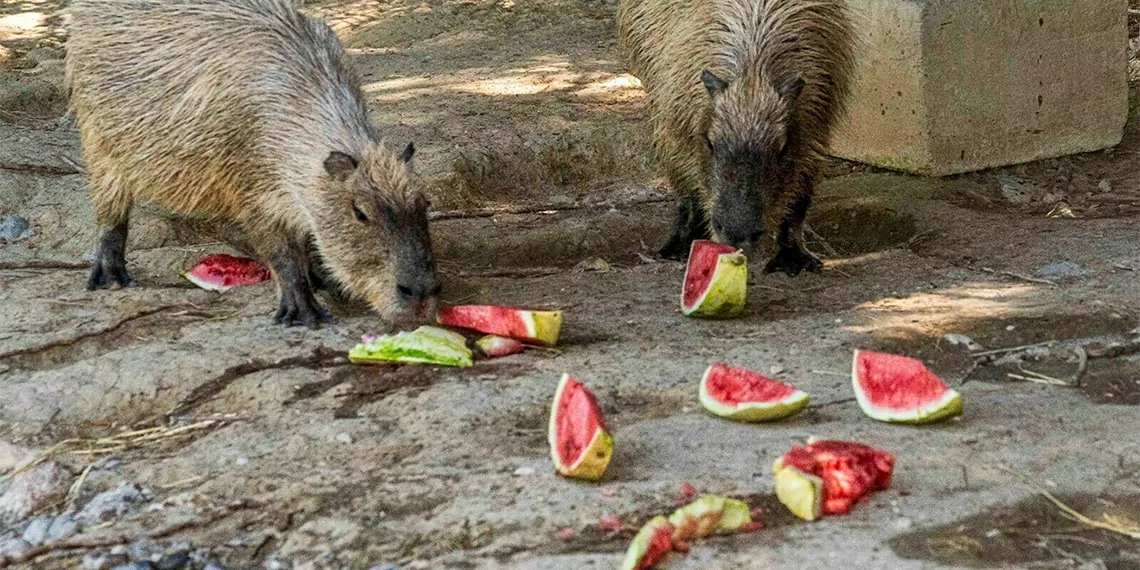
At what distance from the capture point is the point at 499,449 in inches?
177

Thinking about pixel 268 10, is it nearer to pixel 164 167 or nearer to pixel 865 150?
pixel 164 167

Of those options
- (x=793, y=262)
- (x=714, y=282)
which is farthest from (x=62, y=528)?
(x=793, y=262)

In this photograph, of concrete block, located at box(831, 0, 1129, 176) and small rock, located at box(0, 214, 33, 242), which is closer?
small rock, located at box(0, 214, 33, 242)

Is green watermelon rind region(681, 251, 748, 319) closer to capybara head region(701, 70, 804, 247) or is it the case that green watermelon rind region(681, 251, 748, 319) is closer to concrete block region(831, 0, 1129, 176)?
capybara head region(701, 70, 804, 247)

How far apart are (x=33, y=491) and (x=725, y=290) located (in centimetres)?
276

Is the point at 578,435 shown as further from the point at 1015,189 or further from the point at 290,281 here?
the point at 1015,189


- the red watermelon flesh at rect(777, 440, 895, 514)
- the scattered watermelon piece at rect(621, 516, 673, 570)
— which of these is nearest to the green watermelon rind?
the red watermelon flesh at rect(777, 440, 895, 514)

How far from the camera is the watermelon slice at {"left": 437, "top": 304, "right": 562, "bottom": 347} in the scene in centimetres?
547

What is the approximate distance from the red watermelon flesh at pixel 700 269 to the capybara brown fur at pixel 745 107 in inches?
4.3

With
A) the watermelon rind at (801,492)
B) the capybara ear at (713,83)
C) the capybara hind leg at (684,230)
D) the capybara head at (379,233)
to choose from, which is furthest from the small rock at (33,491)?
the capybara hind leg at (684,230)

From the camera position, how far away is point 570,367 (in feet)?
17.4

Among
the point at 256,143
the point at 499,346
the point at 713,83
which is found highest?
the point at 713,83

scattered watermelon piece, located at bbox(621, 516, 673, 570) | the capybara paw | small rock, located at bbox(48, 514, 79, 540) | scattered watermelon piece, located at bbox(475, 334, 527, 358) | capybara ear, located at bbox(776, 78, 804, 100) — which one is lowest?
the capybara paw

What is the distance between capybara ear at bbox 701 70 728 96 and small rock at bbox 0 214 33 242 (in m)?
3.64
